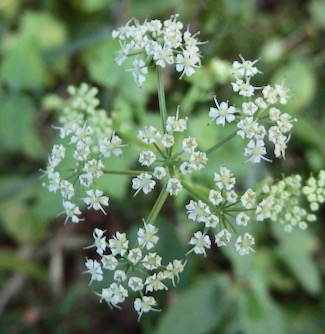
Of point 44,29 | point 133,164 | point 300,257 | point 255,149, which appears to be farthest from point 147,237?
point 44,29

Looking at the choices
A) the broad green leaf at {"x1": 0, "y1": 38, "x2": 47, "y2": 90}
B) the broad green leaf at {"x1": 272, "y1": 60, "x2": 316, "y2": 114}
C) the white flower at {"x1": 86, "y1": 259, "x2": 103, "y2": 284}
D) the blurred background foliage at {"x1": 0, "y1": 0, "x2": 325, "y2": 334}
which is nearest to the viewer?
the white flower at {"x1": 86, "y1": 259, "x2": 103, "y2": 284}

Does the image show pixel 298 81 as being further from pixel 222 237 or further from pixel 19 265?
pixel 222 237

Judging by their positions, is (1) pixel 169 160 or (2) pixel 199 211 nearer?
(2) pixel 199 211

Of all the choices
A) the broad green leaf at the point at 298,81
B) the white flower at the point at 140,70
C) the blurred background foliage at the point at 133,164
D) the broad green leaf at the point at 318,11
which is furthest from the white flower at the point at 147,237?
the broad green leaf at the point at 318,11

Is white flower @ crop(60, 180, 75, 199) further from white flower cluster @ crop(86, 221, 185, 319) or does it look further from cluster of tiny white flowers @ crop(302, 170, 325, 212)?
cluster of tiny white flowers @ crop(302, 170, 325, 212)

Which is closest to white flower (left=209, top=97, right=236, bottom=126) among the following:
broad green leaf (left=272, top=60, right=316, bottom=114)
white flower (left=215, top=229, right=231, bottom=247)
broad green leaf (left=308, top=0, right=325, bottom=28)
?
white flower (left=215, top=229, right=231, bottom=247)

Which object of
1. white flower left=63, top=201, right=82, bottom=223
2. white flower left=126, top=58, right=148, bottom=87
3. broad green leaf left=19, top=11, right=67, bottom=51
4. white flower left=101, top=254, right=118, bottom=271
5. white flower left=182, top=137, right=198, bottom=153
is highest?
broad green leaf left=19, top=11, right=67, bottom=51

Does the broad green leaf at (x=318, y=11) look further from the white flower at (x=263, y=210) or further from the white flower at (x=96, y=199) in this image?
the white flower at (x=96, y=199)
